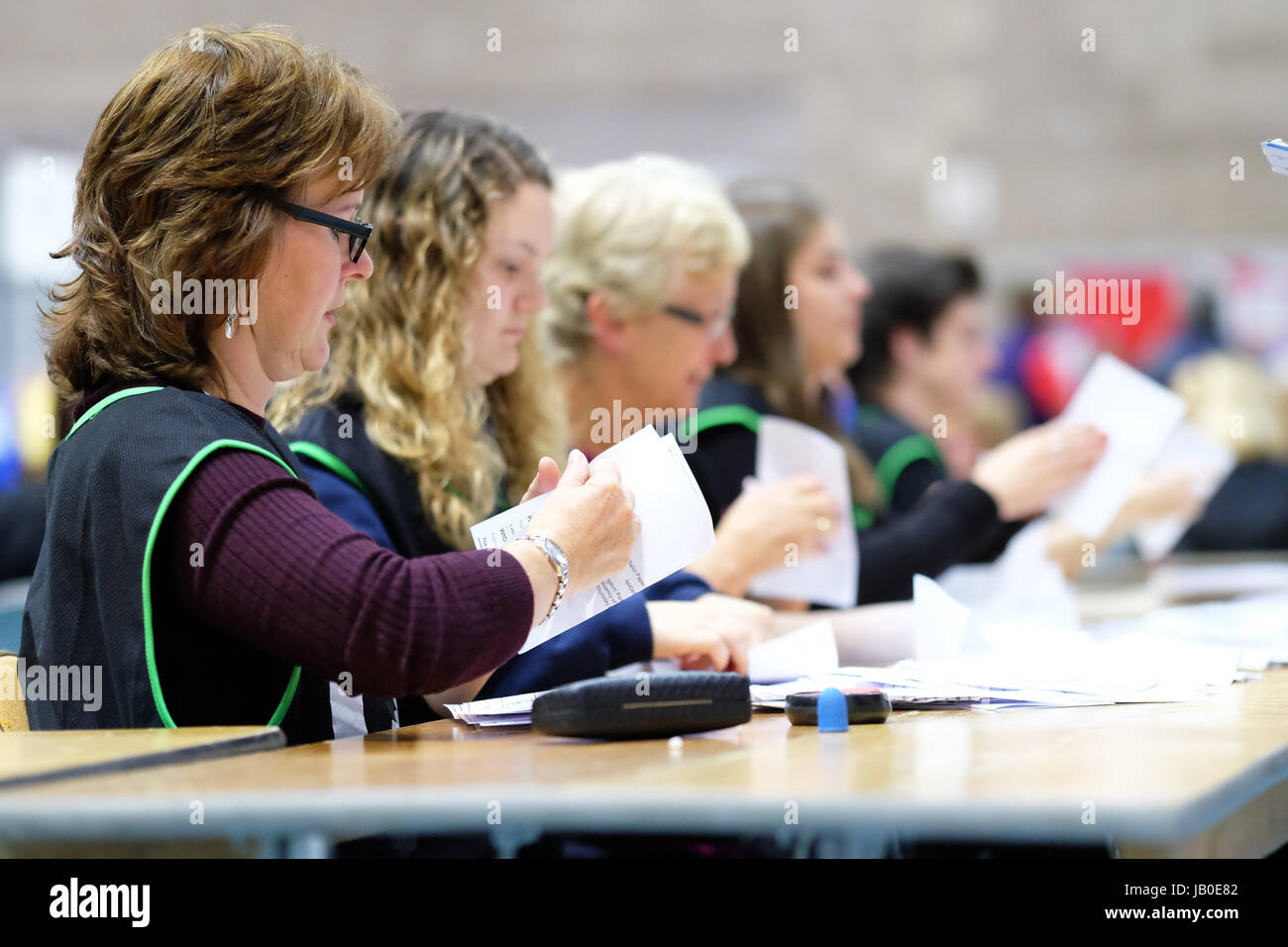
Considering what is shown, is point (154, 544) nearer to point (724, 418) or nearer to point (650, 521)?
point (650, 521)

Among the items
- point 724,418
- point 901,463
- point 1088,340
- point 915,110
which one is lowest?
point 901,463

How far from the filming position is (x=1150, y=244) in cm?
830

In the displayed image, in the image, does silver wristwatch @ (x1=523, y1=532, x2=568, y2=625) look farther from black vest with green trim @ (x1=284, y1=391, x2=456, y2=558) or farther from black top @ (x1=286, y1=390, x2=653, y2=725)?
black vest with green trim @ (x1=284, y1=391, x2=456, y2=558)

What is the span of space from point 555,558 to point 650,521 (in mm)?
159

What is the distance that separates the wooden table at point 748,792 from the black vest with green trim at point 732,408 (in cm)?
169

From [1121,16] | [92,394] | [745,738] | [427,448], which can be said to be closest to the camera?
[745,738]

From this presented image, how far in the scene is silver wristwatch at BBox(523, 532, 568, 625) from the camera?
1.39 meters

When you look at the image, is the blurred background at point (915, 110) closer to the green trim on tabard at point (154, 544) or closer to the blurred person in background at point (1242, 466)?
the blurred person in background at point (1242, 466)

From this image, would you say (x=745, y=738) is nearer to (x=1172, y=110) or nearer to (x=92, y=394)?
(x=92, y=394)

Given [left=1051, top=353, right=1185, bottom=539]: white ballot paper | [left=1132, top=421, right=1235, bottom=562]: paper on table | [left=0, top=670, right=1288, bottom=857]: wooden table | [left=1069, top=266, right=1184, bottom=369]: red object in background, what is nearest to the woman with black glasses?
[left=0, top=670, right=1288, bottom=857]: wooden table

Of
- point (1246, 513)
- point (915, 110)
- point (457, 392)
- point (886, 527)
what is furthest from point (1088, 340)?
point (457, 392)

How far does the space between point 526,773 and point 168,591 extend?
0.43 m

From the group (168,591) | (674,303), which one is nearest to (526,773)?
(168,591)

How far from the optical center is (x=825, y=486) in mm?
2750
